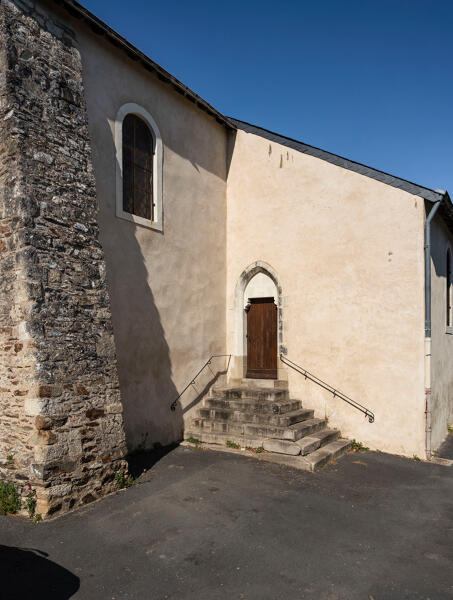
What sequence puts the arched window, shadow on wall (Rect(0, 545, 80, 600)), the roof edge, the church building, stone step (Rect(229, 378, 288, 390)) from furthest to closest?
the arched window → stone step (Rect(229, 378, 288, 390)) → the roof edge → the church building → shadow on wall (Rect(0, 545, 80, 600))

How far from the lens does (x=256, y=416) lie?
344 inches

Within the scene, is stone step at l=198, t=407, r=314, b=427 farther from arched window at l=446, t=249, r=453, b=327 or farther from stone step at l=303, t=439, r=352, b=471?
arched window at l=446, t=249, r=453, b=327

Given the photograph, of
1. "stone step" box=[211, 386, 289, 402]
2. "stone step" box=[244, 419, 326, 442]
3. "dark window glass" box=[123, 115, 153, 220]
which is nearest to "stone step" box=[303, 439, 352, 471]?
"stone step" box=[244, 419, 326, 442]

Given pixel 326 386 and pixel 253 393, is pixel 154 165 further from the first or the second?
pixel 326 386

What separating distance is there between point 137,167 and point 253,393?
492cm

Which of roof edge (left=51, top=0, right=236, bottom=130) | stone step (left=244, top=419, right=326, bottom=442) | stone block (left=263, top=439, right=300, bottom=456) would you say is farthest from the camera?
stone step (left=244, top=419, right=326, bottom=442)

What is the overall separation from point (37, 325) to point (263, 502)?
3.59 meters

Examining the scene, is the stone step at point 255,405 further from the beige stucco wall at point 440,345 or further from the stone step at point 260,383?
the beige stucco wall at point 440,345

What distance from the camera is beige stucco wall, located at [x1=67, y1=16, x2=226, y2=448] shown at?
769 centimetres

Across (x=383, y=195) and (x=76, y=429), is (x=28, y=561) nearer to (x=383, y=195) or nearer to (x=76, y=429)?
(x=76, y=429)

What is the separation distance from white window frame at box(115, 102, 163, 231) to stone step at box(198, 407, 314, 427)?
12.3 ft

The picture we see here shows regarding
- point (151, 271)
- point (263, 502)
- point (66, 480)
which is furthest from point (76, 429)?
point (151, 271)

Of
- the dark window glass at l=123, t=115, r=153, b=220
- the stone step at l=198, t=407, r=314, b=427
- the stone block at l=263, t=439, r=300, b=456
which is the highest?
the dark window glass at l=123, t=115, r=153, b=220

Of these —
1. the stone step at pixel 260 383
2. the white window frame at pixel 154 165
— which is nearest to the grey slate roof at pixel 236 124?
the white window frame at pixel 154 165
